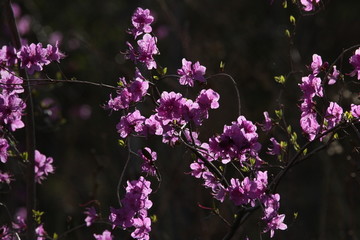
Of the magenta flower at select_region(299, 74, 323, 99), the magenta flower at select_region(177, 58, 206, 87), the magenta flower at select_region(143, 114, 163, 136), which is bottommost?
the magenta flower at select_region(143, 114, 163, 136)

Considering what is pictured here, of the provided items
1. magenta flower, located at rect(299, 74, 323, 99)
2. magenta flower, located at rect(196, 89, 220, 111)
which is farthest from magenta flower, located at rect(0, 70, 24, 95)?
magenta flower, located at rect(299, 74, 323, 99)

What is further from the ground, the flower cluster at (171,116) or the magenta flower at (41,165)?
the magenta flower at (41,165)

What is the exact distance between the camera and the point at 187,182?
6.07m

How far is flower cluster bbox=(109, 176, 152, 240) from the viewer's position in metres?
2.71

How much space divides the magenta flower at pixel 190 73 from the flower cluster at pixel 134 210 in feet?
1.51

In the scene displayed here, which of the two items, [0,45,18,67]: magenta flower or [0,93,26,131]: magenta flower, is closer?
[0,93,26,131]: magenta flower

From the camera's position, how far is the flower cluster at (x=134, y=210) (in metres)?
2.71

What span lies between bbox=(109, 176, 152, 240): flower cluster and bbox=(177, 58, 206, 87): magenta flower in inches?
18.1

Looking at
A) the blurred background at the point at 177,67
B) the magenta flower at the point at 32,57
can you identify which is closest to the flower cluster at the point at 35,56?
the magenta flower at the point at 32,57

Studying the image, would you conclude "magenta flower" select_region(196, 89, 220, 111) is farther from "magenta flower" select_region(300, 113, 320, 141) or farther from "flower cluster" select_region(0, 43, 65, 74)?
"flower cluster" select_region(0, 43, 65, 74)

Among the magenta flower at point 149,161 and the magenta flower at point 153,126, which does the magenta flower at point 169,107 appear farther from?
the magenta flower at point 149,161

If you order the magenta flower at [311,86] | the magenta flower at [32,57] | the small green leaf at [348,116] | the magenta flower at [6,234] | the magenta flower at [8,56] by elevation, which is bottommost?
the magenta flower at [6,234]

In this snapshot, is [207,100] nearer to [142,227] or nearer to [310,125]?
[310,125]

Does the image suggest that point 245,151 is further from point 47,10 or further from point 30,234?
point 47,10
